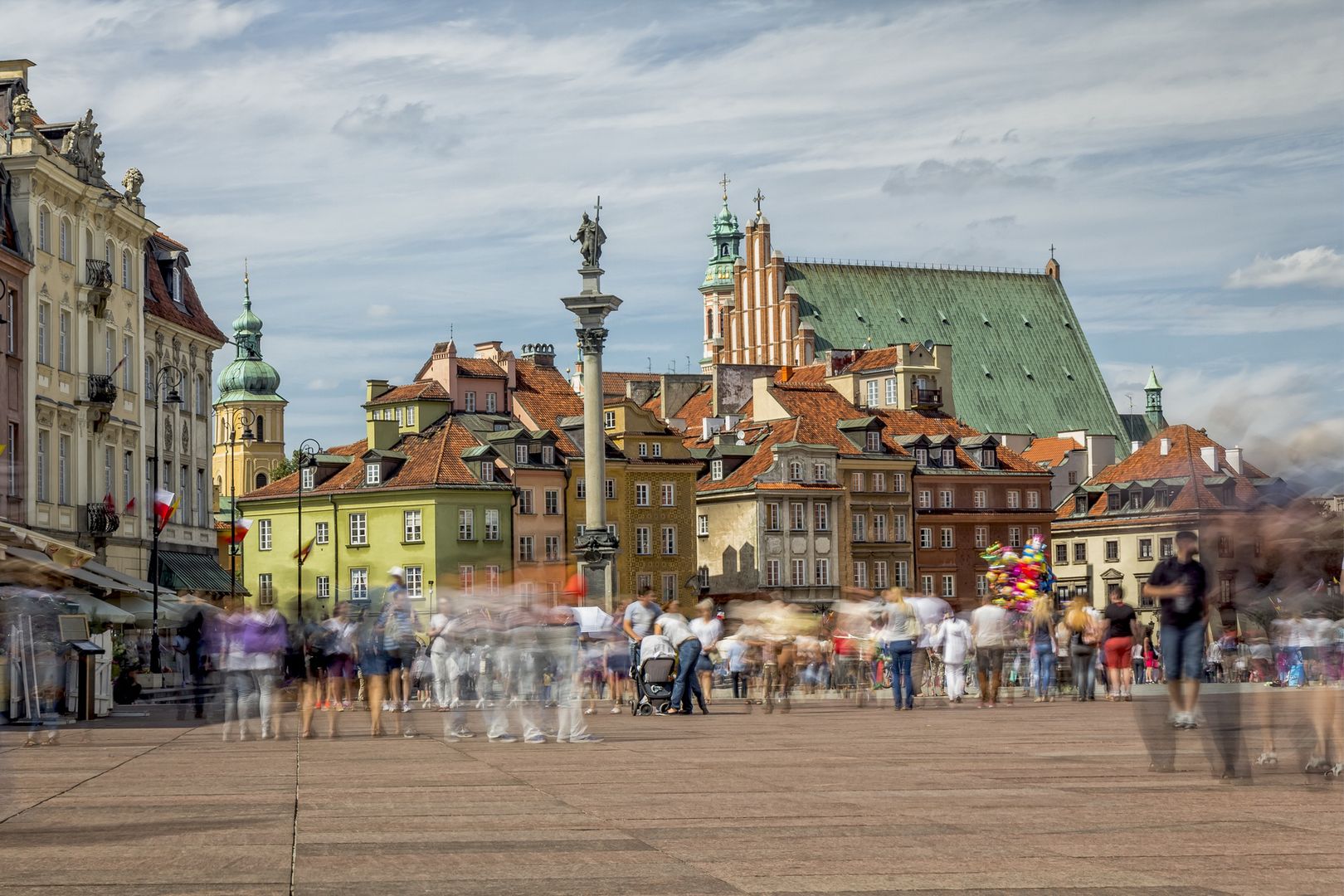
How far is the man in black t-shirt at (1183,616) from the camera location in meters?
14.5

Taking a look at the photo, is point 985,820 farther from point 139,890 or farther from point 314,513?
point 314,513

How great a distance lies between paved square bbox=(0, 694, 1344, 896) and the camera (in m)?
9.31

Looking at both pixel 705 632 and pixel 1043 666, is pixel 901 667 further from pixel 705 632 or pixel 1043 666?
pixel 1043 666

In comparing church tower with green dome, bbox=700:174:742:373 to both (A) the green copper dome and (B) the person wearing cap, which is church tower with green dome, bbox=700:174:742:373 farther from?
(B) the person wearing cap

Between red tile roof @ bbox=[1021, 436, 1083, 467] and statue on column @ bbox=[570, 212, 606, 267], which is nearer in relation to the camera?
statue on column @ bbox=[570, 212, 606, 267]

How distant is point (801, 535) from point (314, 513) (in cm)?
2393

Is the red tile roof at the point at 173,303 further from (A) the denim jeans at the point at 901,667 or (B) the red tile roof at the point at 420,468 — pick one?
(A) the denim jeans at the point at 901,667

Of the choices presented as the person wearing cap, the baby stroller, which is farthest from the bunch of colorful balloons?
the person wearing cap

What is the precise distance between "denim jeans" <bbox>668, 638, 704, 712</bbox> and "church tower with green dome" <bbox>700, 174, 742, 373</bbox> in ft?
505

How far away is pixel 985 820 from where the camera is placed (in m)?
11.6

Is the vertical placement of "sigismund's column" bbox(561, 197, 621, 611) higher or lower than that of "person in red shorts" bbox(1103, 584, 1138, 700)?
higher

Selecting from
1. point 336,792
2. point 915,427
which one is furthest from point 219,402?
point 336,792

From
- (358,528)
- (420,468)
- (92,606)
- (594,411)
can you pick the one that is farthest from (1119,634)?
(358,528)

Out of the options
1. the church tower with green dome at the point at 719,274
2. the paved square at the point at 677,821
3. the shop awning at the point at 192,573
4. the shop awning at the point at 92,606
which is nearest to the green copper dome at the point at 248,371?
the church tower with green dome at the point at 719,274
